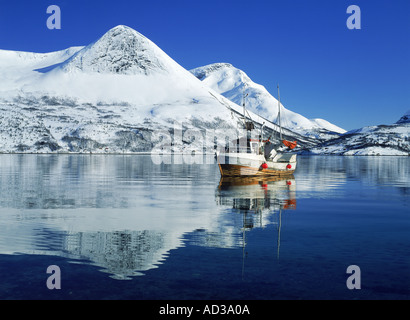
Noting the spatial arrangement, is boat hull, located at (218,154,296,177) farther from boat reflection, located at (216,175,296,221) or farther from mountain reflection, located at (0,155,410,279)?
mountain reflection, located at (0,155,410,279)

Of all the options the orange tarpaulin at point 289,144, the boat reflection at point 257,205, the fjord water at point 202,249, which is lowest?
the fjord water at point 202,249

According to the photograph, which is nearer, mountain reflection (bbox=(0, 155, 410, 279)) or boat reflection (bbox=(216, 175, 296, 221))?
mountain reflection (bbox=(0, 155, 410, 279))

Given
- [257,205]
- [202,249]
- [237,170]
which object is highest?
[237,170]

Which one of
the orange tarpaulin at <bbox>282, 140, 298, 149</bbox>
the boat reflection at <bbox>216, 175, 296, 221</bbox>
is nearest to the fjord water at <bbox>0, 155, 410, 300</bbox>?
the boat reflection at <bbox>216, 175, 296, 221</bbox>

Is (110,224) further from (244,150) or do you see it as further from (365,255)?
(244,150)

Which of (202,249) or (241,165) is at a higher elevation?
(241,165)

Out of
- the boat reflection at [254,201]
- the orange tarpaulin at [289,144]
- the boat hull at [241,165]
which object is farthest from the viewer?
the orange tarpaulin at [289,144]

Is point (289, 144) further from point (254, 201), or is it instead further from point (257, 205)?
point (257, 205)

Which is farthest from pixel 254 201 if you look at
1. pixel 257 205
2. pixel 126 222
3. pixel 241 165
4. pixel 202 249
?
pixel 241 165

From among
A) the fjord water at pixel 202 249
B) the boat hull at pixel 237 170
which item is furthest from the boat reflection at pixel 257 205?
the boat hull at pixel 237 170

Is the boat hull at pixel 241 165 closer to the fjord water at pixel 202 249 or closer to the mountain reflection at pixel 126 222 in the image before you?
the mountain reflection at pixel 126 222

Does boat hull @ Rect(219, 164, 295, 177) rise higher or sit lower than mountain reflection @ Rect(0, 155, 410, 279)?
higher

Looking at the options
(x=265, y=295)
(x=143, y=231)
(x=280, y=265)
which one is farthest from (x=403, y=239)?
(x=143, y=231)

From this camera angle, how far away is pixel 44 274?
15016 millimetres
